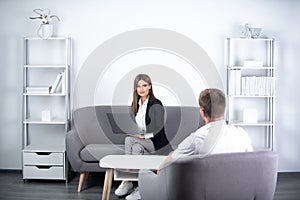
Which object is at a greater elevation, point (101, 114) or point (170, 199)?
point (101, 114)

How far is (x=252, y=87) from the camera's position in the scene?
4977 mm

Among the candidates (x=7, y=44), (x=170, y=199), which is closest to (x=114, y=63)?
(x=7, y=44)

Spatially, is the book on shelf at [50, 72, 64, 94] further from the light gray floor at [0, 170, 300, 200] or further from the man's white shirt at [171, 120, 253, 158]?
the man's white shirt at [171, 120, 253, 158]

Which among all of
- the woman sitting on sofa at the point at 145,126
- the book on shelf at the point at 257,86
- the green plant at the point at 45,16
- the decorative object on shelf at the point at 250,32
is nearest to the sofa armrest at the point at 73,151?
the woman sitting on sofa at the point at 145,126

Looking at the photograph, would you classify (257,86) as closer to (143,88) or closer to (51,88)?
(143,88)

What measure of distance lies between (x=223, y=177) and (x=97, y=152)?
2.15m

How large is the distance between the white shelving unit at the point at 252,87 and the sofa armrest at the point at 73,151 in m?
1.69

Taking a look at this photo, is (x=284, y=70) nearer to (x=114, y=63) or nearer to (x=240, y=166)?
(x=114, y=63)

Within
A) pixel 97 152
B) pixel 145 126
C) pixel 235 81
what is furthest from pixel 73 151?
pixel 235 81

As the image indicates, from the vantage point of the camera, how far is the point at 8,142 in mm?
5289

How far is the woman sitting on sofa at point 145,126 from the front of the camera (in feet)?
14.0

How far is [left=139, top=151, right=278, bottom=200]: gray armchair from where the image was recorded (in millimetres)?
2639

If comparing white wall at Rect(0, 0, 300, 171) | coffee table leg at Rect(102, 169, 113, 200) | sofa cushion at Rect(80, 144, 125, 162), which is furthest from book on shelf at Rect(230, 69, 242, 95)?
coffee table leg at Rect(102, 169, 113, 200)

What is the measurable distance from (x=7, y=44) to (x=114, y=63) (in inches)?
47.9
